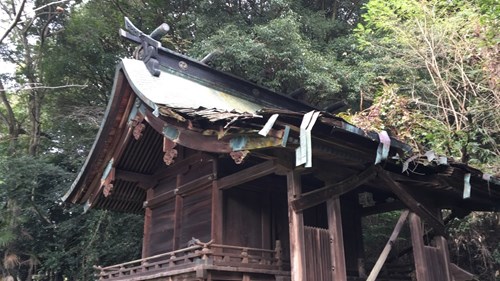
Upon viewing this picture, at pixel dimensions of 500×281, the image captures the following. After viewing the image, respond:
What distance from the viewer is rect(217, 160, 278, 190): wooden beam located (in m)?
5.88

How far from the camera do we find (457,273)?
7074 mm

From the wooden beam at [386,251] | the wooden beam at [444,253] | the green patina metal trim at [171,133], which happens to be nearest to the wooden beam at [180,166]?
the green patina metal trim at [171,133]

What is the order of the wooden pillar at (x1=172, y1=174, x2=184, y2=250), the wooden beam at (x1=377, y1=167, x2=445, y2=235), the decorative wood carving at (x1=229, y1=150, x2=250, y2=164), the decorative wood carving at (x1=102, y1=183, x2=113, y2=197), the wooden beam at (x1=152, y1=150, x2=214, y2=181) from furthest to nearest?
the decorative wood carving at (x1=102, y1=183, x2=113, y2=197), the wooden pillar at (x1=172, y1=174, x2=184, y2=250), the wooden beam at (x1=152, y1=150, x2=214, y2=181), the wooden beam at (x1=377, y1=167, x2=445, y2=235), the decorative wood carving at (x1=229, y1=150, x2=250, y2=164)

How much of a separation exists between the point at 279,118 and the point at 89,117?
13.8m

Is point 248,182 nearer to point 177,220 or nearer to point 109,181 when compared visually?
point 177,220

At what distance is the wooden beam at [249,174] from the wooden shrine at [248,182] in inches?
1.0

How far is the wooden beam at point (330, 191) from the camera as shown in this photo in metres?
5.39

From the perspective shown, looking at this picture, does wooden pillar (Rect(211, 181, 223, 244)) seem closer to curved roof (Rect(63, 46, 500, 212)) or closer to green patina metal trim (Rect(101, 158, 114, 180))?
curved roof (Rect(63, 46, 500, 212))

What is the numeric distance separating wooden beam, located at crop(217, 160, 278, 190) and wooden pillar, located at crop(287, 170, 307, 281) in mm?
313

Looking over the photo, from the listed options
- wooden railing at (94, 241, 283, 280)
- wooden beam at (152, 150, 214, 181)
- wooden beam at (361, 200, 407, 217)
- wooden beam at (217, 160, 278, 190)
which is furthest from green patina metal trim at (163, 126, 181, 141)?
wooden beam at (361, 200, 407, 217)

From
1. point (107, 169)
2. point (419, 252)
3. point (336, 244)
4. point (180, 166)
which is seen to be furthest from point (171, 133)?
point (419, 252)

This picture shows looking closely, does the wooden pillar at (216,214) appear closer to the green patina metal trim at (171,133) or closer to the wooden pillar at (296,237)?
the green patina metal trim at (171,133)

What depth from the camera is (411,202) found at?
6.56 m

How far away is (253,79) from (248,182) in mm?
8273
